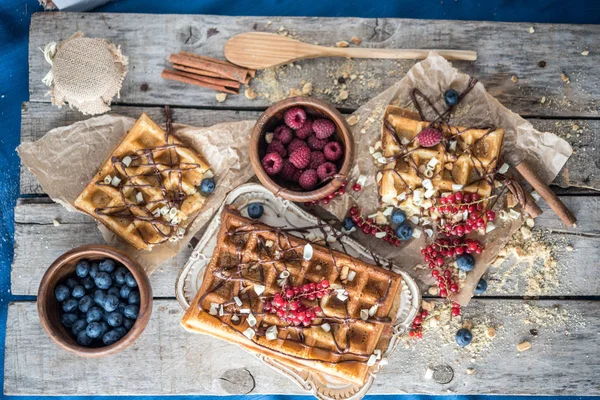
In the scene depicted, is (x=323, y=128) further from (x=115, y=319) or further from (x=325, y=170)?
(x=115, y=319)

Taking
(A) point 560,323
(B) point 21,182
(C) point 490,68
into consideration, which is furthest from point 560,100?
(B) point 21,182

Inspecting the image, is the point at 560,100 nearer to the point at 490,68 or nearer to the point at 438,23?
the point at 490,68

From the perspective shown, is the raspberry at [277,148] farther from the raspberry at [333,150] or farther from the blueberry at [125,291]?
the blueberry at [125,291]

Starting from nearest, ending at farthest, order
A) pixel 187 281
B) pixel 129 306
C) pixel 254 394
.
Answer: pixel 129 306, pixel 187 281, pixel 254 394

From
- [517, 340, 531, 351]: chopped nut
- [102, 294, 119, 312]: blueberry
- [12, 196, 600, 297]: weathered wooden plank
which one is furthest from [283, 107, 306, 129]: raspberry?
[517, 340, 531, 351]: chopped nut

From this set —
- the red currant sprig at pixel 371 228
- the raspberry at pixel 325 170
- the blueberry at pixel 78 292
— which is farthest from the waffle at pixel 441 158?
the blueberry at pixel 78 292

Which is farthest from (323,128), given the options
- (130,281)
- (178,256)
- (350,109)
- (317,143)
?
(130,281)
